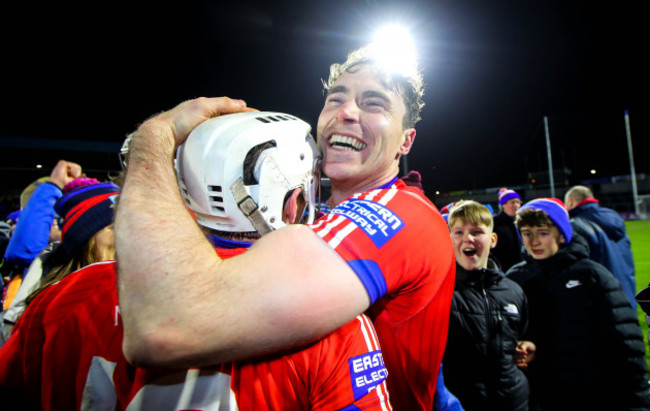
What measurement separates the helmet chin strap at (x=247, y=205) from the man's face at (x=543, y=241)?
3.32 metres

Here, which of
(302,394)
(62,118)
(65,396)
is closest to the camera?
(302,394)

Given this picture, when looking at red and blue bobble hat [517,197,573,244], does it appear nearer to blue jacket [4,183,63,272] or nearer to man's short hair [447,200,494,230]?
man's short hair [447,200,494,230]

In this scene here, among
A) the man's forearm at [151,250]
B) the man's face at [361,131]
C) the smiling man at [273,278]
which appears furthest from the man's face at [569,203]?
the man's forearm at [151,250]

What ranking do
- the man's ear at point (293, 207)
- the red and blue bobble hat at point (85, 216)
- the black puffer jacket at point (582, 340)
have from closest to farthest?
the man's ear at point (293, 207)
the red and blue bobble hat at point (85, 216)
the black puffer jacket at point (582, 340)

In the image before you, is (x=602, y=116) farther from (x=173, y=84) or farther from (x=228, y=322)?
(x=228, y=322)

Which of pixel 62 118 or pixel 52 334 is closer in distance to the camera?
pixel 52 334

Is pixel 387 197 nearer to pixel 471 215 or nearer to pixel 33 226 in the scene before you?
pixel 471 215

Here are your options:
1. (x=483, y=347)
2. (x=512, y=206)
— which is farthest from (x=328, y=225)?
(x=512, y=206)

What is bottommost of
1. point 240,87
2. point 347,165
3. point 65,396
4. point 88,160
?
point 65,396

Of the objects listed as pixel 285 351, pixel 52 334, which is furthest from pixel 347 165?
pixel 52 334

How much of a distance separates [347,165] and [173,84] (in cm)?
1170

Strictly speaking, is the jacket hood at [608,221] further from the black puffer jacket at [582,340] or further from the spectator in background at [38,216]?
the spectator in background at [38,216]

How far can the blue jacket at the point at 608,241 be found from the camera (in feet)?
15.6

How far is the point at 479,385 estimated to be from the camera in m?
2.71
